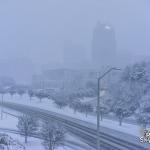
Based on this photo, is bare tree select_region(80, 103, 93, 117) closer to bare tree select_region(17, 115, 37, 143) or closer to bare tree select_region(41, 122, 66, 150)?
bare tree select_region(17, 115, 37, 143)

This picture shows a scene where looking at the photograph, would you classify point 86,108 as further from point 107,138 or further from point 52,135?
point 52,135

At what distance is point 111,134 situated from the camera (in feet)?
187

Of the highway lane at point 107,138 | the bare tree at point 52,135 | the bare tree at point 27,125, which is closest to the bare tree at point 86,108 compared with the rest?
the highway lane at point 107,138

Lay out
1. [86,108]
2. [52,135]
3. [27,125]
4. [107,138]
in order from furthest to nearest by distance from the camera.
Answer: [86,108] < [27,125] < [107,138] < [52,135]

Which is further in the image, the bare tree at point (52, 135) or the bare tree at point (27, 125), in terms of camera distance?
the bare tree at point (27, 125)


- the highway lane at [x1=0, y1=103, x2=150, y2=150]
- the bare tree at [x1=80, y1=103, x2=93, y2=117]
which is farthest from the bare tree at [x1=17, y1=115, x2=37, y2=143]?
the bare tree at [x1=80, y1=103, x2=93, y2=117]

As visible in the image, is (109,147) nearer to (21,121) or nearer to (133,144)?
(133,144)

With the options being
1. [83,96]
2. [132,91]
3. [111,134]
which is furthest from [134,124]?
[83,96]

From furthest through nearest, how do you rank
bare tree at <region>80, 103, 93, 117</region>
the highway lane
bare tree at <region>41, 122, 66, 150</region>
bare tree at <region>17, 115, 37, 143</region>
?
1. bare tree at <region>80, 103, 93, 117</region>
2. bare tree at <region>17, 115, 37, 143</region>
3. the highway lane
4. bare tree at <region>41, 122, 66, 150</region>

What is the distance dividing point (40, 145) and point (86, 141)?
646cm

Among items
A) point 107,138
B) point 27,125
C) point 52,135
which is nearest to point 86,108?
point 107,138

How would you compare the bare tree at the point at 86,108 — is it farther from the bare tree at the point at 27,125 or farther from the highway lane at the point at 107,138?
the bare tree at the point at 27,125

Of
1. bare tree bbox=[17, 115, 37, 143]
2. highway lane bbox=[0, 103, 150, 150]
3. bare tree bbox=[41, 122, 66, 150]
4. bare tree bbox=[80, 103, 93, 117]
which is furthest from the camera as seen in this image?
bare tree bbox=[80, 103, 93, 117]

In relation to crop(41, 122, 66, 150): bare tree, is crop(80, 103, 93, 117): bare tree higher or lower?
lower
